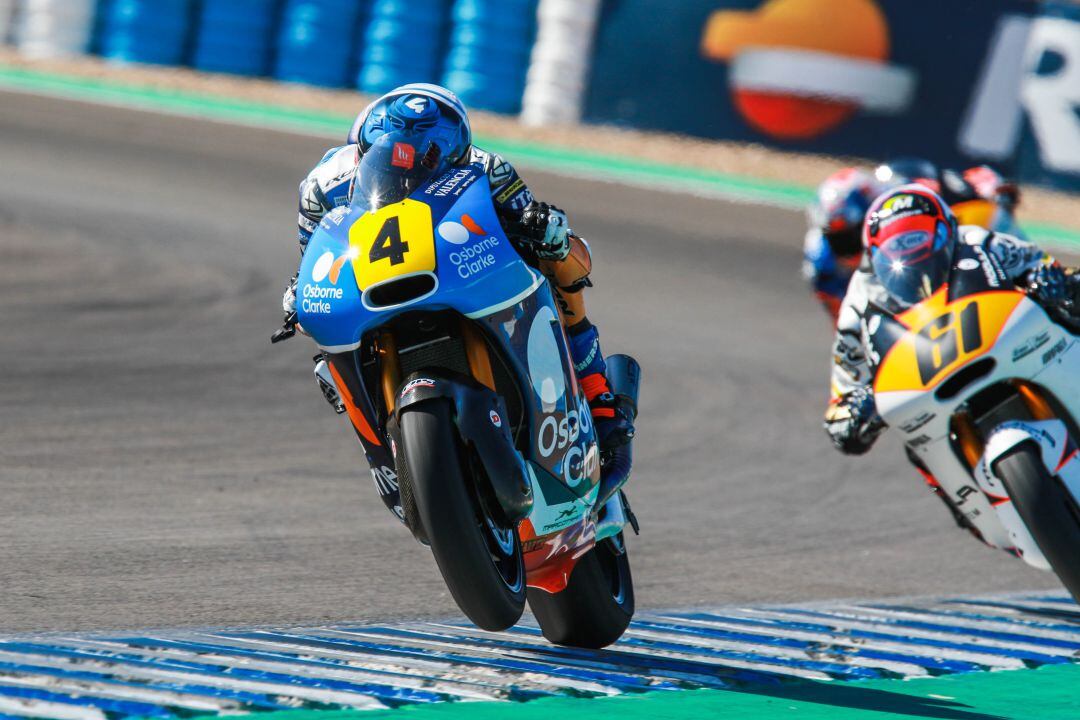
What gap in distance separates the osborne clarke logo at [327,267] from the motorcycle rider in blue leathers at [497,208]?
0.15 meters

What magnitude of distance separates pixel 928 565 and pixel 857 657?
1988mm

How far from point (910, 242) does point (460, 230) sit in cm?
205

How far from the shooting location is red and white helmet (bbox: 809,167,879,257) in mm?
7984

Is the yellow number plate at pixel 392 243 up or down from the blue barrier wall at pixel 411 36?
up

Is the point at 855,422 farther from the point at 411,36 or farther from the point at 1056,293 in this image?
the point at 411,36

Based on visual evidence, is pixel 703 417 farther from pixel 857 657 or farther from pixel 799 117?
pixel 799 117

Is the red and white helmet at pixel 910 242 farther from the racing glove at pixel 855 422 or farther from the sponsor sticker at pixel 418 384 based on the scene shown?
the sponsor sticker at pixel 418 384

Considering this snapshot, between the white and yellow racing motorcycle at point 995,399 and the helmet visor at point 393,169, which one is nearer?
the helmet visor at point 393,169

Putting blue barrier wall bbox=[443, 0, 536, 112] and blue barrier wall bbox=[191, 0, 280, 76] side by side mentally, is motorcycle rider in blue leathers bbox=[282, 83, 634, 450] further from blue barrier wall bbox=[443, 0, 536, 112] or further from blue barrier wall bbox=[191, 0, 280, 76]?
blue barrier wall bbox=[191, 0, 280, 76]

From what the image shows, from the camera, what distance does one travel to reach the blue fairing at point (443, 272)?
4203 millimetres

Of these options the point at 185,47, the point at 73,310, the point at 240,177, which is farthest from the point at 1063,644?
the point at 185,47

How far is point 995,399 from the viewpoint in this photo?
5.47 meters

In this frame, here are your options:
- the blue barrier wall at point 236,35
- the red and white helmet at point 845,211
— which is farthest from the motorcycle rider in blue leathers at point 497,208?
the blue barrier wall at point 236,35

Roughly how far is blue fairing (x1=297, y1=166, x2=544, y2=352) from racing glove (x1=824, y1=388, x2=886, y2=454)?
67.5 inches
